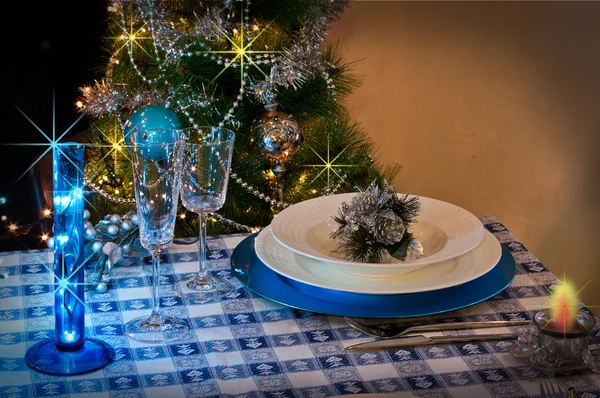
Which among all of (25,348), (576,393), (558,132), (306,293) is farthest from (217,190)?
(558,132)

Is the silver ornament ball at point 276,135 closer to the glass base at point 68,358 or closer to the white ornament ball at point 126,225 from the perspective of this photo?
the white ornament ball at point 126,225

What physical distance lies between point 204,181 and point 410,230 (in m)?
0.32

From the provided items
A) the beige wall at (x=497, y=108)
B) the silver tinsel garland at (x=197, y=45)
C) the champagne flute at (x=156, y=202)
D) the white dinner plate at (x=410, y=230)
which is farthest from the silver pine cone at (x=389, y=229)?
the beige wall at (x=497, y=108)

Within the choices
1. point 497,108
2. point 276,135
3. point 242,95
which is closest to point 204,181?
point 276,135

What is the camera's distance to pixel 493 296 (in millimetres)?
970

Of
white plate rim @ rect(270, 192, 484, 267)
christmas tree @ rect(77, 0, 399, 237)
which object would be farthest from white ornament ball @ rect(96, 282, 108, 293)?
christmas tree @ rect(77, 0, 399, 237)

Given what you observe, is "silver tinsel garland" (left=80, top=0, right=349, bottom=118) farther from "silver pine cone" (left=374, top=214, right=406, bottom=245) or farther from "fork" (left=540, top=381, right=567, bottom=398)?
"fork" (left=540, top=381, right=567, bottom=398)

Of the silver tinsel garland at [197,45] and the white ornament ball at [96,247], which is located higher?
the silver tinsel garland at [197,45]

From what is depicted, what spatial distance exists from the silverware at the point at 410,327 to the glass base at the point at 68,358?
0.28 meters

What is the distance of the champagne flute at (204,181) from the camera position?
95 centimetres

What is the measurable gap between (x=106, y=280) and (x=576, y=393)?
59 cm

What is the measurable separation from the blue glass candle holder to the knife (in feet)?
0.90

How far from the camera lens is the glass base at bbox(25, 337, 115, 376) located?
0.79m

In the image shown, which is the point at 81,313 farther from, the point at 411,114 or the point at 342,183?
the point at 411,114
